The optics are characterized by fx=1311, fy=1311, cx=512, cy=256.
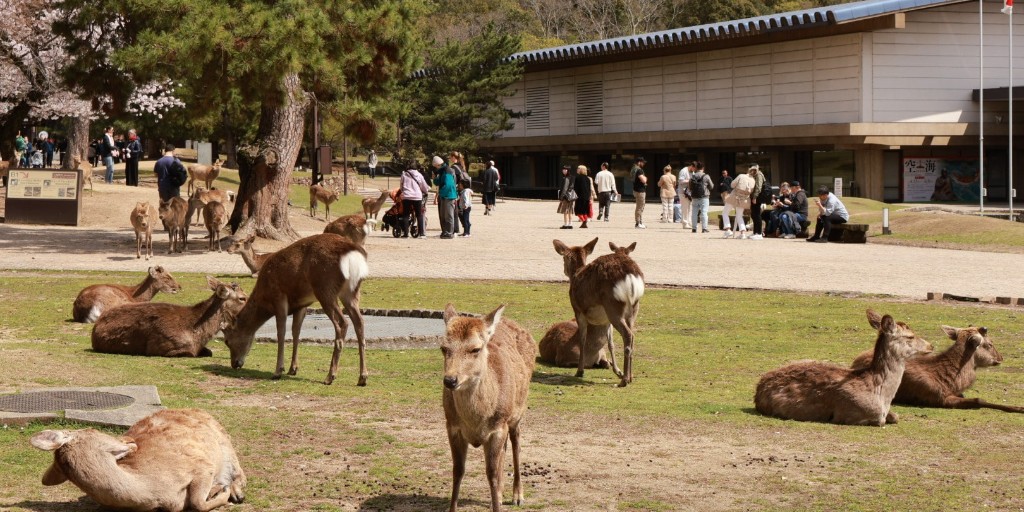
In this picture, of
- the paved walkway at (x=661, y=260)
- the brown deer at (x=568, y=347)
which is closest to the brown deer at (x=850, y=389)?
the brown deer at (x=568, y=347)

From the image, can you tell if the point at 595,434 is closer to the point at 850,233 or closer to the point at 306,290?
the point at 306,290

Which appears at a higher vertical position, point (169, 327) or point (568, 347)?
point (169, 327)

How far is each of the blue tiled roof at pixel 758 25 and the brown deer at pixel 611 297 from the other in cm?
3661

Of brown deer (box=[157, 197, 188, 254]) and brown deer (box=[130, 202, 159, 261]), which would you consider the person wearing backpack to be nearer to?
brown deer (box=[157, 197, 188, 254])

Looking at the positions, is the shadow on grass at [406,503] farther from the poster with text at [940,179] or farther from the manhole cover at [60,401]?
the poster with text at [940,179]

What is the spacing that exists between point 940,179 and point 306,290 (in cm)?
4367

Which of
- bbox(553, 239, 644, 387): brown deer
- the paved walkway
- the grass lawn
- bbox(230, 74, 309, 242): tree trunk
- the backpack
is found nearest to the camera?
the grass lawn

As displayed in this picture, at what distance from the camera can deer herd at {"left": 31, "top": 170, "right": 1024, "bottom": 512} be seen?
6.72 meters

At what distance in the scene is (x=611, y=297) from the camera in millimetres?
11586

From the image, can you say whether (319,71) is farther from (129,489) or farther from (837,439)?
(129,489)

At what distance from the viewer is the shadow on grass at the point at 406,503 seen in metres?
7.18

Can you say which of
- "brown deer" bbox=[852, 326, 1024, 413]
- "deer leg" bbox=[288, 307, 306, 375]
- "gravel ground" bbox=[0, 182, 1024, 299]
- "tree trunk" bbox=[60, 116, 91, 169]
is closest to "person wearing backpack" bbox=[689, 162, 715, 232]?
"gravel ground" bbox=[0, 182, 1024, 299]

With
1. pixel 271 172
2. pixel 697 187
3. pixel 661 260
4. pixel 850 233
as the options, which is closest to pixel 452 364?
pixel 661 260

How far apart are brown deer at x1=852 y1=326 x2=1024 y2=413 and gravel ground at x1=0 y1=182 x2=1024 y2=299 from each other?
8433mm
